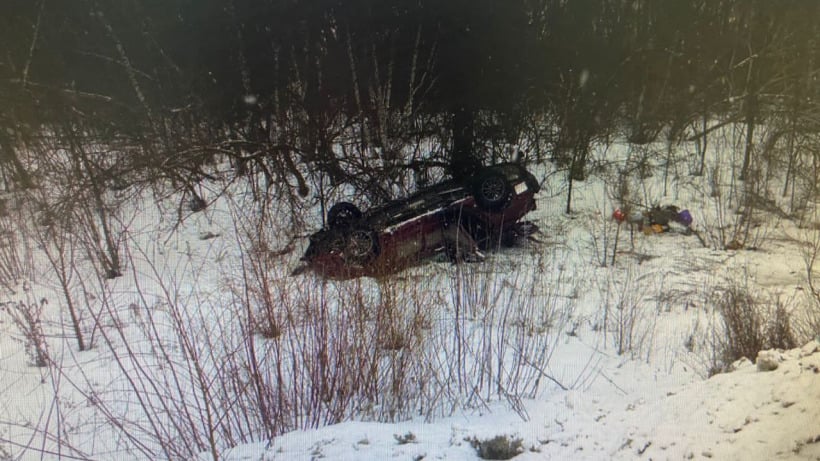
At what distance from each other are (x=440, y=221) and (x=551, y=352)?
11.1ft

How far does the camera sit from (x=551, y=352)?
4254mm

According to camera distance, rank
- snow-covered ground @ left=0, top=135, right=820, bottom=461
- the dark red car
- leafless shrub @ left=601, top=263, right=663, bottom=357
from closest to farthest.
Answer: snow-covered ground @ left=0, top=135, right=820, bottom=461, leafless shrub @ left=601, top=263, right=663, bottom=357, the dark red car

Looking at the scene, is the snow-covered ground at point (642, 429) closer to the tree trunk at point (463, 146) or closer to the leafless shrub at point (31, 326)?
the leafless shrub at point (31, 326)

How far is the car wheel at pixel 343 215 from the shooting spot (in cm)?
702

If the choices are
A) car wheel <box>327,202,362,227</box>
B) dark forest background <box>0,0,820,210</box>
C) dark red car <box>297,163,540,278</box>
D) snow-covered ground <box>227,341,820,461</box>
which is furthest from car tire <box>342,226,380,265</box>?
snow-covered ground <box>227,341,820,461</box>

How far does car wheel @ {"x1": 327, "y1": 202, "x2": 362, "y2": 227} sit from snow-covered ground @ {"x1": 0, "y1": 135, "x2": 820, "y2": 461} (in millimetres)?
827

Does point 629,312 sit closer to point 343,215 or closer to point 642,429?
point 642,429

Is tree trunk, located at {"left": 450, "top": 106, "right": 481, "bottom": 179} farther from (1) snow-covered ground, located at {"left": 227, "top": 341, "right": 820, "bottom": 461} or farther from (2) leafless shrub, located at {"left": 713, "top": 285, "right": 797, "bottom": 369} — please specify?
(1) snow-covered ground, located at {"left": 227, "top": 341, "right": 820, "bottom": 461}

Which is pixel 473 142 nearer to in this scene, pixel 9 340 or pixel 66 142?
pixel 66 142

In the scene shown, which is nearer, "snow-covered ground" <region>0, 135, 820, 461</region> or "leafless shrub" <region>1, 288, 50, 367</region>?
"snow-covered ground" <region>0, 135, 820, 461</region>

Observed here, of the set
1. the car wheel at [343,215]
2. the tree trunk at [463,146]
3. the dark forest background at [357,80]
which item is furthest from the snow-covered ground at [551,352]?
the tree trunk at [463,146]

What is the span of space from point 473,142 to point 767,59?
533 centimetres

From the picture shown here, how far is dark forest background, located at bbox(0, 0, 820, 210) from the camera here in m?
8.11

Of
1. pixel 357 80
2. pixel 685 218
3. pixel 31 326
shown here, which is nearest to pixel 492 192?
pixel 357 80
